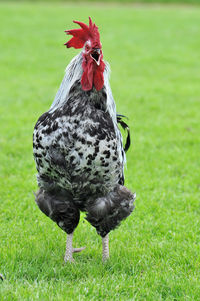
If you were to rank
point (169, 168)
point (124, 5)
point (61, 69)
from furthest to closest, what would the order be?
1. point (124, 5)
2. point (61, 69)
3. point (169, 168)

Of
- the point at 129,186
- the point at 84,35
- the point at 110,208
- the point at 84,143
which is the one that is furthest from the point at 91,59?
the point at 129,186

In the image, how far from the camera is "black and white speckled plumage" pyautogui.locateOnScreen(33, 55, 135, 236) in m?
3.23

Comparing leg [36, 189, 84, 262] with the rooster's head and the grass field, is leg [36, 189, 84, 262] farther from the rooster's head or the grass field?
the rooster's head

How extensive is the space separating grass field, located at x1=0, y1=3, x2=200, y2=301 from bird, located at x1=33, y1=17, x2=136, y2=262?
50 cm

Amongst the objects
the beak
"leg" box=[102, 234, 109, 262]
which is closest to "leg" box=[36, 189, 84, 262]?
"leg" box=[102, 234, 109, 262]

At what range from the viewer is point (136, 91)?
9.83m

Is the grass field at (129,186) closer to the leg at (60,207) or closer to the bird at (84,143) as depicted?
the leg at (60,207)

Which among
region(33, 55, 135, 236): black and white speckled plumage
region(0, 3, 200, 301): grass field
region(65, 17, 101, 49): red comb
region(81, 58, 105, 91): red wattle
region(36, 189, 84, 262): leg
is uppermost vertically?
region(65, 17, 101, 49): red comb

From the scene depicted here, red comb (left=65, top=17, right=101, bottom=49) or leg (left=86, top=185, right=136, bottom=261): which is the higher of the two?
red comb (left=65, top=17, right=101, bottom=49)

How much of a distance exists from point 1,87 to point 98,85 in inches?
276

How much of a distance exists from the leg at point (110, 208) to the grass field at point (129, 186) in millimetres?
380

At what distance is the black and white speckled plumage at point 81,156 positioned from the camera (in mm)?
3232

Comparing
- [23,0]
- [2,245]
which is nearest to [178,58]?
[2,245]

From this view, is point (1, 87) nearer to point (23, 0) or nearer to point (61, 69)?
point (61, 69)
